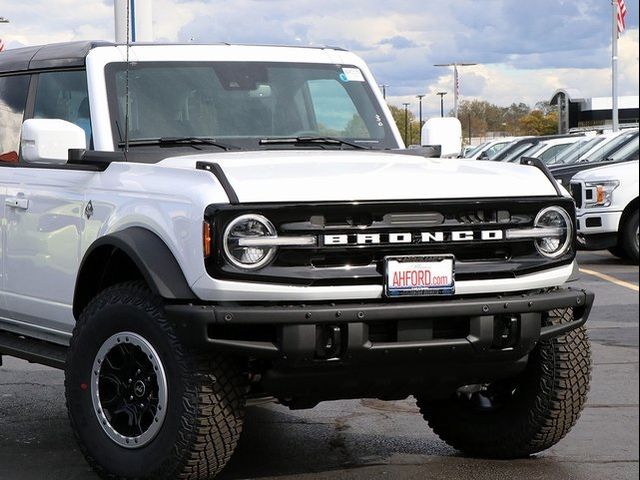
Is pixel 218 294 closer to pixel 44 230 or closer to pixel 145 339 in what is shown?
pixel 145 339

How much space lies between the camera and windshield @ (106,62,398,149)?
6297mm

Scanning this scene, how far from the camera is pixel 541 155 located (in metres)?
26.4

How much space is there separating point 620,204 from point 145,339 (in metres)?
12.0

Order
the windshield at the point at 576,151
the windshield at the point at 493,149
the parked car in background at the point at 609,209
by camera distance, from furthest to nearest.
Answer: the windshield at the point at 493,149, the windshield at the point at 576,151, the parked car in background at the point at 609,209

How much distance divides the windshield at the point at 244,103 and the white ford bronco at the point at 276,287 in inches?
1.7

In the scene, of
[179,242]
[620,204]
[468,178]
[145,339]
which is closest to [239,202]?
[179,242]

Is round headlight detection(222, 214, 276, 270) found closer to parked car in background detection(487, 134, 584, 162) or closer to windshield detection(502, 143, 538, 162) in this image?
windshield detection(502, 143, 538, 162)

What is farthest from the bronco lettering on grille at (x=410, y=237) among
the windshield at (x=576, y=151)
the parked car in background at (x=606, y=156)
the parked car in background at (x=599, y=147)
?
the windshield at (x=576, y=151)

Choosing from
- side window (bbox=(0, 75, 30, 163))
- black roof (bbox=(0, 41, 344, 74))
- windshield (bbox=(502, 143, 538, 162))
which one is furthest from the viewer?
windshield (bbox=(502, 143, 538, 162))

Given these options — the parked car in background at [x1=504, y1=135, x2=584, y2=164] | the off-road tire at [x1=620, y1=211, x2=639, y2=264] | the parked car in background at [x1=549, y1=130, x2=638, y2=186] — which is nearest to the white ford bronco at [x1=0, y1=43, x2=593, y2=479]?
the off-road tire at [x1=620, y1=211, x2=639, y2=264]

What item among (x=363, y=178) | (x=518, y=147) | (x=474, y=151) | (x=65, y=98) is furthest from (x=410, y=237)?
(x=474, y=151)

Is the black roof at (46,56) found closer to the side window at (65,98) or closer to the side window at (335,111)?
the side window at (65,98)

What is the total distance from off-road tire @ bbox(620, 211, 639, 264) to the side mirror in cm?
1134

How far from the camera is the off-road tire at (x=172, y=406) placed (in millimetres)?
4855
